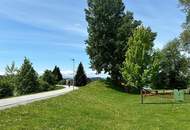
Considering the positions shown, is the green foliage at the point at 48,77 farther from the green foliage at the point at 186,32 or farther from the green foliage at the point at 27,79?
the green foliage at the point at 186,32

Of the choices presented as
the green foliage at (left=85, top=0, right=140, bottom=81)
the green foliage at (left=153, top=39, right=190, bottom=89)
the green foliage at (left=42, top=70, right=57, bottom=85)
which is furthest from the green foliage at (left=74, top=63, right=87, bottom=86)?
the green foliage at (left=85, top=0, right=140, bottom=81)

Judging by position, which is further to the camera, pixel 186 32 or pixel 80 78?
pixel 80 78

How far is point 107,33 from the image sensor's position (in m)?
75.9

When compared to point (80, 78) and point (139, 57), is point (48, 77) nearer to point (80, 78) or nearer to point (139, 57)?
point (80, 78)

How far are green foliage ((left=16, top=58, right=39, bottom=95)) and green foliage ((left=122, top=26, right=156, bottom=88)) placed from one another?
36.8m

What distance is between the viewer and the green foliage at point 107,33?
74562 mm

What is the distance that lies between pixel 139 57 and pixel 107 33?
26.3 m

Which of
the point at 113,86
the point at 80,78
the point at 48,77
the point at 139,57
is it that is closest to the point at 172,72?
the point at 113,86

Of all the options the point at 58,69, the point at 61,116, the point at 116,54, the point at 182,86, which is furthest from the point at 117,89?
the point at 58,69

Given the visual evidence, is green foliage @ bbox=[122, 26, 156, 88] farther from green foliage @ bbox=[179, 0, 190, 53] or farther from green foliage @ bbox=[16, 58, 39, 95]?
green foliage @ bbox=[16, 58, 39, 95]

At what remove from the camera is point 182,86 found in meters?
98.5

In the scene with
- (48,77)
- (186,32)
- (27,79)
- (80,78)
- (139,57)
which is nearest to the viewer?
(139,57)

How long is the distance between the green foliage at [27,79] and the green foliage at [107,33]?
1445 cm

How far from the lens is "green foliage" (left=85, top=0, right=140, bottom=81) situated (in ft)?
245
